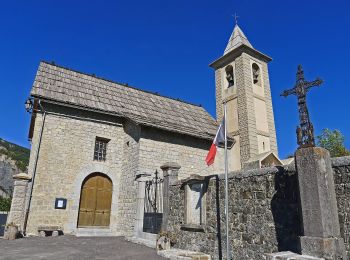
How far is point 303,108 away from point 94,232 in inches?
401

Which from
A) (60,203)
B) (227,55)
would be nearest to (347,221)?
(60,203)

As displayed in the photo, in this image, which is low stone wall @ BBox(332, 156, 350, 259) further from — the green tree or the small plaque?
the green tree

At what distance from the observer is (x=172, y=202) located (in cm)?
868

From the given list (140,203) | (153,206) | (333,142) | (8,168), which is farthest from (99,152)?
(8,168)

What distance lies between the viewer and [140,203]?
10.4 meters

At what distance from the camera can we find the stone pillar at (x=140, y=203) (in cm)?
1007

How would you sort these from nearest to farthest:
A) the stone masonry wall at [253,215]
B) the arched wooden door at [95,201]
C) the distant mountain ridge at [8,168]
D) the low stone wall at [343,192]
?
the low stone wall at [343,192] < the stone masonry wall at [253,215] < the arched wooden door at [95,201] < the distant mountain ridge at [8,168]

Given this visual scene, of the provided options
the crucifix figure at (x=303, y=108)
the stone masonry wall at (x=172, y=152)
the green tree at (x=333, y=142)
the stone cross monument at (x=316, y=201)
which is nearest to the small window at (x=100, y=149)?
the stone masonry wall at (x=172, y=152)

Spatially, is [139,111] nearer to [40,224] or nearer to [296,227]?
[40,224]

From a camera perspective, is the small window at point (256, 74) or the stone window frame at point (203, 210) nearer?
the stone window frame at point (203, 210)

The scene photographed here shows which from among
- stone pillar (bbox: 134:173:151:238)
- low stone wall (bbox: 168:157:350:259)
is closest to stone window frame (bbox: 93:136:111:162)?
stone pillar (bbox: 134:173:151:238)

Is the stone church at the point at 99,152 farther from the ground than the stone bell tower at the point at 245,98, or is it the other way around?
the stone bell tower at the point at 245,98

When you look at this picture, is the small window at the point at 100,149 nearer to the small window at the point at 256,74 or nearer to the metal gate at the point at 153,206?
the metal gate at the point at 153,206

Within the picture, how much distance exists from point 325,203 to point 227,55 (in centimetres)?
1657
